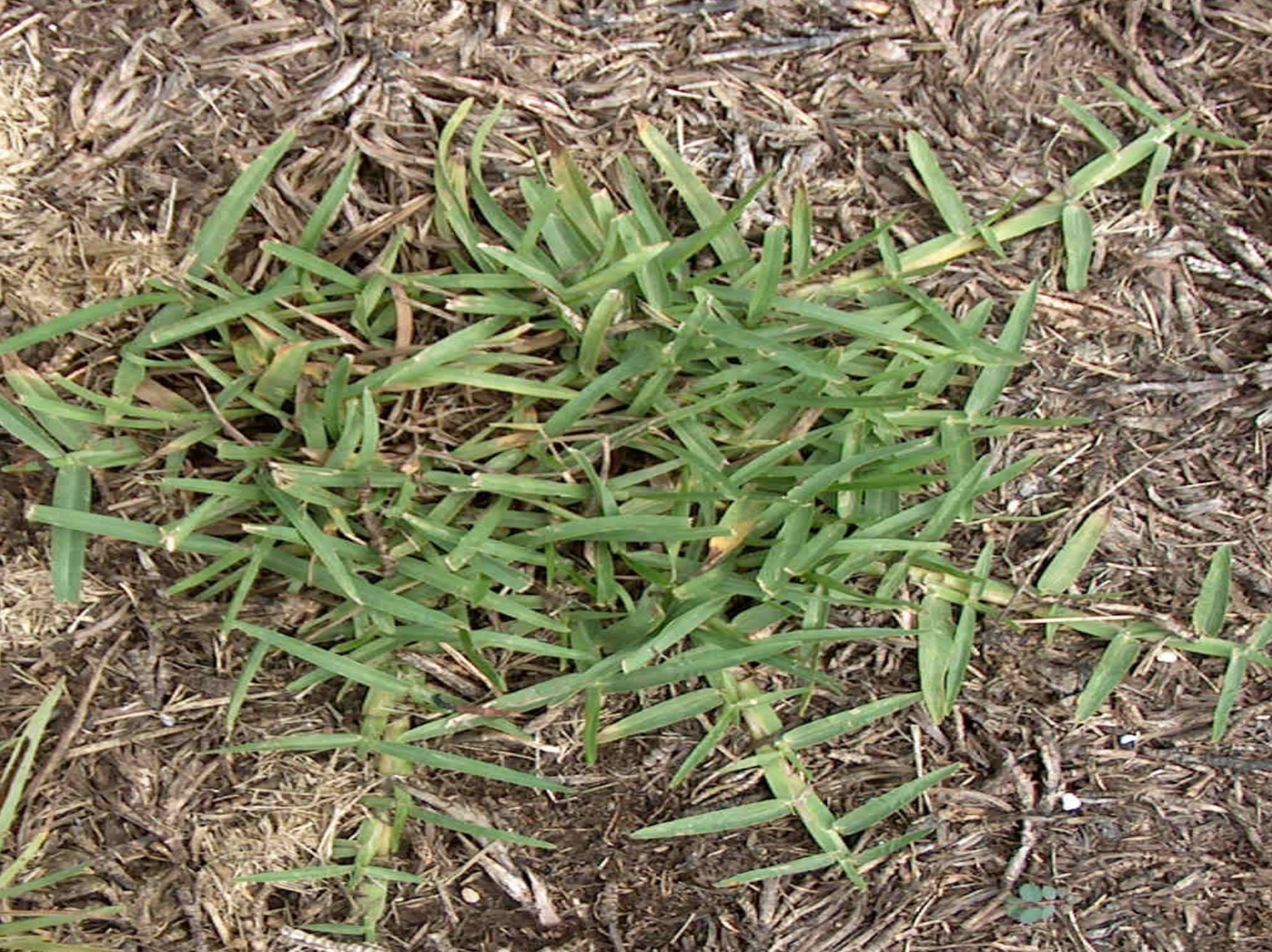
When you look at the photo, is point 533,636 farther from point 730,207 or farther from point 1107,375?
point 1107,375

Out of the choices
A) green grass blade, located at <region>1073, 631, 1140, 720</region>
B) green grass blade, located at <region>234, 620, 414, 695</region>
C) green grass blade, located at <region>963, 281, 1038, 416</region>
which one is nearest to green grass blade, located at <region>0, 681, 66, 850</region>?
green grass blade, located at <region>234, 620, 414, 695</region>

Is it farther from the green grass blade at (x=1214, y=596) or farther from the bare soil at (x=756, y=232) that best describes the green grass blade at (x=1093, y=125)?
the green grass blade at (x=1214, y=596)

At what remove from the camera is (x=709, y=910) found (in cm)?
176

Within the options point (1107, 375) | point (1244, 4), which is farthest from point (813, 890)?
point (1244, 4)

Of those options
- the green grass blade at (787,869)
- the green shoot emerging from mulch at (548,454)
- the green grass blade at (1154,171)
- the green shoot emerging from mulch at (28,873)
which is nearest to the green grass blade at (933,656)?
the green shoot emerging from mulch at (548,454)

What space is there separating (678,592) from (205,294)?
2.77ft

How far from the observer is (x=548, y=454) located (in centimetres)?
163

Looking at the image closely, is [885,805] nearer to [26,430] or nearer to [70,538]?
[70,538]

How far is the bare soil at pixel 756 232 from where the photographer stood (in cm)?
164

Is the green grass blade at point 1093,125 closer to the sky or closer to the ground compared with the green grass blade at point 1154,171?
closer to the sky

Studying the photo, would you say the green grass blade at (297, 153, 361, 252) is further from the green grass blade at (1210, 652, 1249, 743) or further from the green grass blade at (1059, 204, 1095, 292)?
the green grass blade at (1210, 652, 1249, 743)

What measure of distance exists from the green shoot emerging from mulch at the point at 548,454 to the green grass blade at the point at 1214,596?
40 centimetres

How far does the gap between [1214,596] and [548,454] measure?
3.75 ft

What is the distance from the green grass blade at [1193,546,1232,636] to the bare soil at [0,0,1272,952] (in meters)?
0.03
